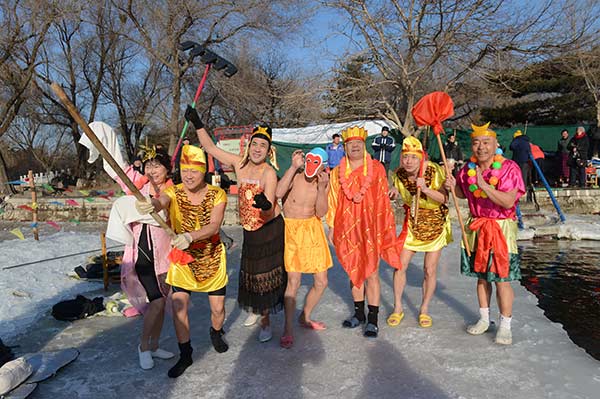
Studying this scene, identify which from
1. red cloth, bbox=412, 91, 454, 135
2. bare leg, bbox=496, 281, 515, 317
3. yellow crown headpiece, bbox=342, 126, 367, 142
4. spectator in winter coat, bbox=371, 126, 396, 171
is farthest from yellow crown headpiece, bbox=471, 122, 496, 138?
spectator in winter coat, bbox=371, 126, 396, 171

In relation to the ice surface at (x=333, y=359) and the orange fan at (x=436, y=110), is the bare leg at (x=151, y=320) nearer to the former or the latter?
the ice surface at (x=333, y=359)

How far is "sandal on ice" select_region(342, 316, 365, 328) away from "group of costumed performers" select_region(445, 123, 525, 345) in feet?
3.83

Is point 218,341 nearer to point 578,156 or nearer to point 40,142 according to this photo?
point 578,156

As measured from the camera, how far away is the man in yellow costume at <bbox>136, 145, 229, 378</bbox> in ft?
10.6

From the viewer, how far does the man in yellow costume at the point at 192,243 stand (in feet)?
10.6

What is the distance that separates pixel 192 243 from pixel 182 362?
91cm

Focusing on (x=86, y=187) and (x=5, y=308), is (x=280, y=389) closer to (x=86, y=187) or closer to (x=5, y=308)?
(x=5, y=308)

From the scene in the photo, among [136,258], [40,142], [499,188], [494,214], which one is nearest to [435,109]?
[499,188]

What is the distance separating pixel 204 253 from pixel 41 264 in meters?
4.12

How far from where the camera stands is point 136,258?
365 centimetres

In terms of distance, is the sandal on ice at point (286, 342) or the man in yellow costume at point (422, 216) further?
the man in yellow costume at point (422, 216)

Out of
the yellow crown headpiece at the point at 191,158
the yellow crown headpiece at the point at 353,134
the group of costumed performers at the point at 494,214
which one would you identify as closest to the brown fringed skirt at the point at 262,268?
the yellow crown headpiece at the point at 191,158

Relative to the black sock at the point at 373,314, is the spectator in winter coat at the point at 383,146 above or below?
above

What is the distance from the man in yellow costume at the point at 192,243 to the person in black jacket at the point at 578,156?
40.4 feet
